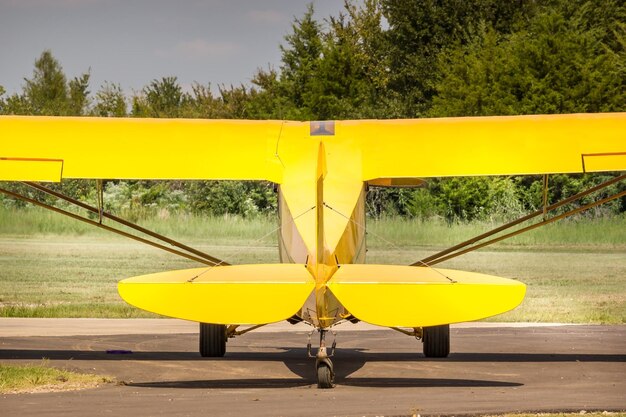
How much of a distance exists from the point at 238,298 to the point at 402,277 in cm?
125

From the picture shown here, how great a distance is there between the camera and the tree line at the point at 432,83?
106 ft

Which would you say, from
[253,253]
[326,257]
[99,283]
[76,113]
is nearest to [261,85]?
[76,113]

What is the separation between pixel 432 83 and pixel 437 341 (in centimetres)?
3221

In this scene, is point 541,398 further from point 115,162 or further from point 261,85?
point 261,85

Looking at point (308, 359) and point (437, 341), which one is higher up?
point (437, 341)

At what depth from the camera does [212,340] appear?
13695 millimetres

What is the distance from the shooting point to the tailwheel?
11109 millimetres

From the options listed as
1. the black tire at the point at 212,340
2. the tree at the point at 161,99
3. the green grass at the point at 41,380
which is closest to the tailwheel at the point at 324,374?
the green grass at the point at 41,380

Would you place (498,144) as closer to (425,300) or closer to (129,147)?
(129,147)

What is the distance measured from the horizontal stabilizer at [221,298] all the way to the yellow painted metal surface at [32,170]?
3480 millimetres

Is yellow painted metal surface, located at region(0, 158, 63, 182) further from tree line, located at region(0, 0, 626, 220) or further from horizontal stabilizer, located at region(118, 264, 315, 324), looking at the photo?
tree line, located at region(0, 0, 626, 220)

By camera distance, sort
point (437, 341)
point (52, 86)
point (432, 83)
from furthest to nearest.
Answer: point (52, 86) → point (432, 83) → point (437, 341)

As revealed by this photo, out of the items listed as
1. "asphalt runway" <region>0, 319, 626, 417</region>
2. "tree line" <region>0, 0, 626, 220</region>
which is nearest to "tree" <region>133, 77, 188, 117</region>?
"tree line" <region>0, 0, 626, 220</region>

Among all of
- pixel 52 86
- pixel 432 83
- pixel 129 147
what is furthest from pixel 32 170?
pixel 52 86
